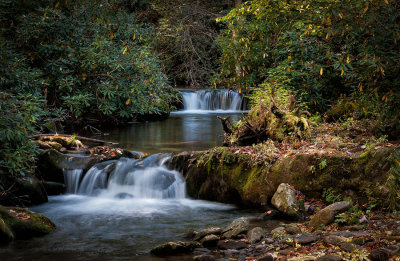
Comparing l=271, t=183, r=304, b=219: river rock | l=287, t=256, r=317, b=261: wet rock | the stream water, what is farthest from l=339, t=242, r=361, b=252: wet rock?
the stream water

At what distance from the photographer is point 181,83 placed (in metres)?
31.7

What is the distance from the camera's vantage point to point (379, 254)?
14.4ft

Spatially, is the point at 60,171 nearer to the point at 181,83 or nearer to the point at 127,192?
the point at 127,192

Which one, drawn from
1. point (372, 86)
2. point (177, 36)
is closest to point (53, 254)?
point (372, 86)

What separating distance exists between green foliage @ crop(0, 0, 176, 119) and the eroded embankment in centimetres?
340

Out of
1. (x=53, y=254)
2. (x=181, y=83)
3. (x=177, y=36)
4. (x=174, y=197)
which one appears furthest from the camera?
(x=181, y=83)

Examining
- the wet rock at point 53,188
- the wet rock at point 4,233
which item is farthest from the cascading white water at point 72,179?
the wet rock at point 4,233

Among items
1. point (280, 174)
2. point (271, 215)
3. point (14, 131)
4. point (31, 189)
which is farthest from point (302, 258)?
point (31, 189)

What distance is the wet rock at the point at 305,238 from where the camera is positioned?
5.53 meters

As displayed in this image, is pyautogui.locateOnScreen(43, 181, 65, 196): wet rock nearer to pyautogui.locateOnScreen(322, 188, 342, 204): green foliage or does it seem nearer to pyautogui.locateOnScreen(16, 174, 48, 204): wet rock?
pyautogui.locateOnScreen(16, 174, 48, 204): wet rock

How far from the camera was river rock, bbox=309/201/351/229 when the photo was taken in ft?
20.6

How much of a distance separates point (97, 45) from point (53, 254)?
692cm

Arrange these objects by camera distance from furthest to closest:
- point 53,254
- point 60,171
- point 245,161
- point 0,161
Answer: point 60,171, point 245,161, point 0,161, point 53,254

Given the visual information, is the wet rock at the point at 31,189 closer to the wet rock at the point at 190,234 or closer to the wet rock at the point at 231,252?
the wet rock at the point at 190,234
